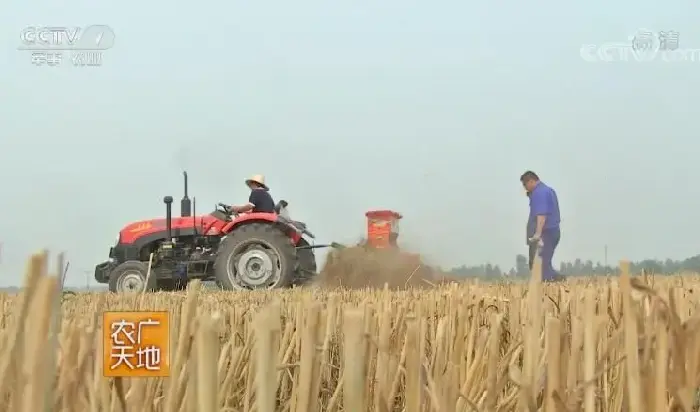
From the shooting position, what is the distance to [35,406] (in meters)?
0.47

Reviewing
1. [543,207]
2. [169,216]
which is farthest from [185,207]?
[543,207]

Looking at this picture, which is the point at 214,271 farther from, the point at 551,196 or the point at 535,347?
the point at 535,347

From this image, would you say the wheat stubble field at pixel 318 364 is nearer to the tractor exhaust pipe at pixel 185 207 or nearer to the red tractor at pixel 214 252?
the red tractor at pixel 214 252

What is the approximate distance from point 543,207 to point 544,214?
0.14 ft

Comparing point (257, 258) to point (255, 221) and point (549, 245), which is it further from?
point (549, 245)

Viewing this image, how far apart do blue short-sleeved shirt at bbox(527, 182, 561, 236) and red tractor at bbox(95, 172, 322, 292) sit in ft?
5.70

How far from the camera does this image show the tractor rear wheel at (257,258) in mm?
5688

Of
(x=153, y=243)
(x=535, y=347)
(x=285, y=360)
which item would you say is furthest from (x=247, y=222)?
(x=535, y=347)

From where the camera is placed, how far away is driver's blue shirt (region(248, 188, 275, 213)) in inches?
239

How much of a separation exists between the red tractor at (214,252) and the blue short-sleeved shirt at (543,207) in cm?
174

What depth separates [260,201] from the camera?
608cm

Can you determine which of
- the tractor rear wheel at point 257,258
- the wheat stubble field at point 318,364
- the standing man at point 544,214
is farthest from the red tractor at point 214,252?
the wheat stubble field at point 318,364

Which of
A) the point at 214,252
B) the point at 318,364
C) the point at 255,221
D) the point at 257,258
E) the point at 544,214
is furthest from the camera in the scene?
the point at 214,252

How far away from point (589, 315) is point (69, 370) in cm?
45
